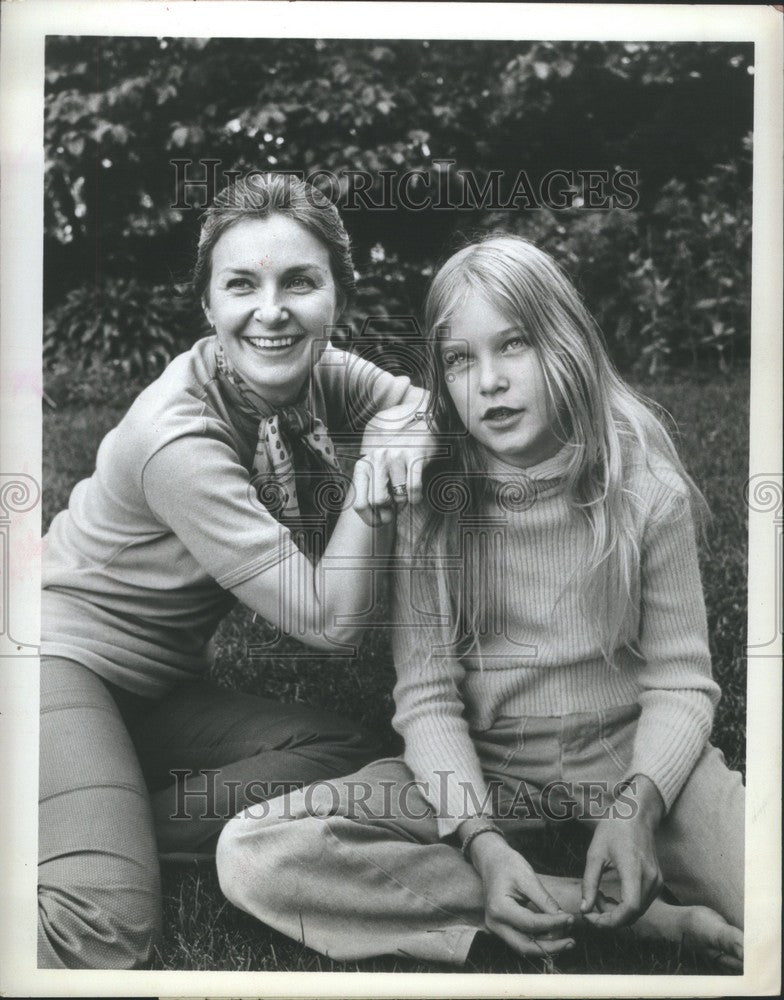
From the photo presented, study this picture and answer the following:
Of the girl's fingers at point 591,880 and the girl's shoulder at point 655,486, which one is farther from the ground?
the girl's shoulder at point 655,486

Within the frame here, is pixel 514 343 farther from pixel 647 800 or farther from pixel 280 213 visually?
pixel 647 800

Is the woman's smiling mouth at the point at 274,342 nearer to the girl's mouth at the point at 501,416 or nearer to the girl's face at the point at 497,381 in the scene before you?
the girl's face at the point at 497,381

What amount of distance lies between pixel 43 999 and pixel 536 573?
1.35 metres

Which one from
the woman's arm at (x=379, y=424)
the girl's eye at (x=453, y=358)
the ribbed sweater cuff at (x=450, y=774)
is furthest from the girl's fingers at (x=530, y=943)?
the girl's eye at (x=453, y=358)

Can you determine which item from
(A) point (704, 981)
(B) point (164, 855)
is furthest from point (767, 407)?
(B) point (164, 855)

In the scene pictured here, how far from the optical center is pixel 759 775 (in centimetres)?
229

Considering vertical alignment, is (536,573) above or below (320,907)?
above

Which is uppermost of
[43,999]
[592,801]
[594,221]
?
[594,221]

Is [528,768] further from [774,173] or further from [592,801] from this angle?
[774,173]

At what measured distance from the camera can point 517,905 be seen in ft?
6.97

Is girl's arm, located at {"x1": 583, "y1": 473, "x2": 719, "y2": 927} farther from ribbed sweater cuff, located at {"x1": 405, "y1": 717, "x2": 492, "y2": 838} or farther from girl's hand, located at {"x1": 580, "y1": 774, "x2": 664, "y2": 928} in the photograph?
ribbed sweater cuff, located at {"x1": 405, "y1": 717, "x2": 492, "y2": 838}

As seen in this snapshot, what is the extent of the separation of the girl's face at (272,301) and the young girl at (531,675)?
0.24 metres

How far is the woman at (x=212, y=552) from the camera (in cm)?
217

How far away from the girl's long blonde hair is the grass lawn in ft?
0.49
